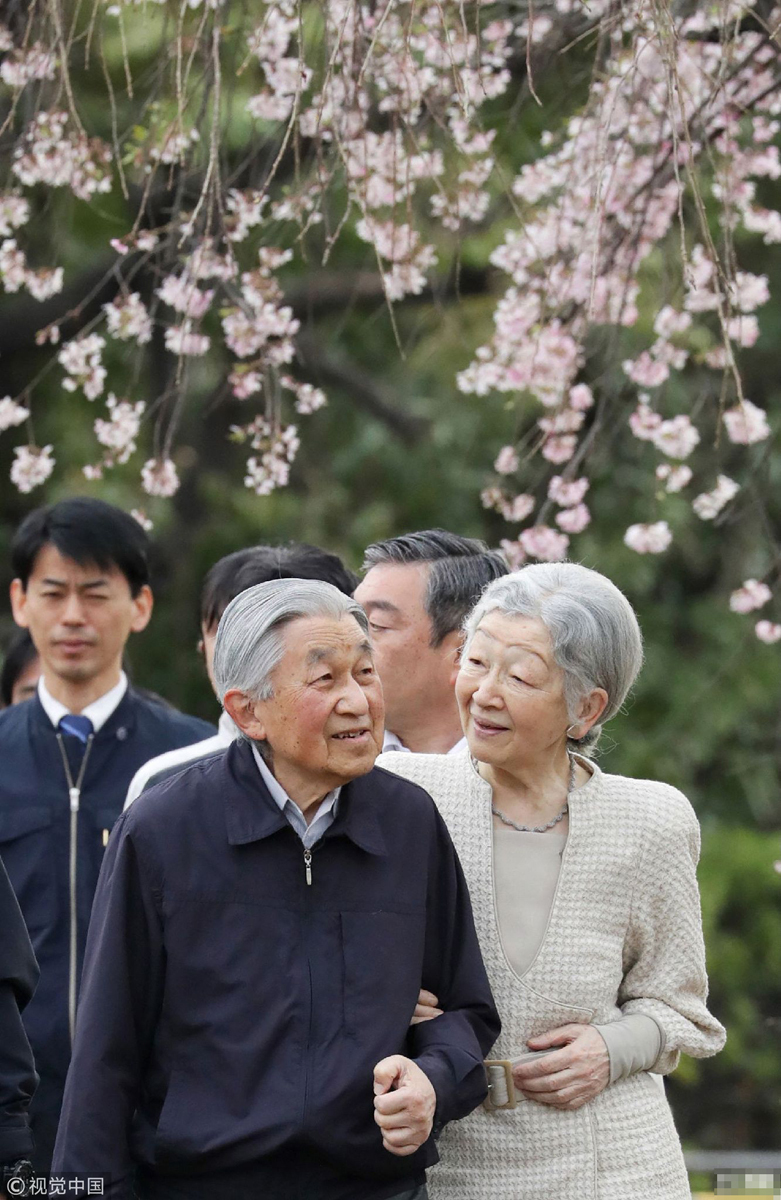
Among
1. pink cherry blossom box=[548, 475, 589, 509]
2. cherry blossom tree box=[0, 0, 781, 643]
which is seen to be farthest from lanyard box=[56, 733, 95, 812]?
pink cherry blossom box=[548, 475, 589, 509]

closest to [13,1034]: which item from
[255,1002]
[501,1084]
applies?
[255,1002]

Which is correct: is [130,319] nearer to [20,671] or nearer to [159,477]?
[159,477]

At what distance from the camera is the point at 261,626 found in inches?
96.7

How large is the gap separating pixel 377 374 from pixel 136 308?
555 centimetres

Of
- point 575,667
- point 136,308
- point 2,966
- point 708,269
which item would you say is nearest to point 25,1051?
point 2,966

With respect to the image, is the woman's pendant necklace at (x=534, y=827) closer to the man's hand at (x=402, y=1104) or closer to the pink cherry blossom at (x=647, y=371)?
the man's hand at (x=402, y=1104)

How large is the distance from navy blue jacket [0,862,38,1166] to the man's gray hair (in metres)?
0.43

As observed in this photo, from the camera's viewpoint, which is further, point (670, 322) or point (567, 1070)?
point (670, 322)

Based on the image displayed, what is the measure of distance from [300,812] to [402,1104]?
17.0 inches

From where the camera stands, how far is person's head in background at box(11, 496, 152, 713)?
3785 mm

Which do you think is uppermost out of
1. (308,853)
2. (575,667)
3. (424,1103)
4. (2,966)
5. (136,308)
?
(136,308)

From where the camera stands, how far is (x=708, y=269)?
4.40m

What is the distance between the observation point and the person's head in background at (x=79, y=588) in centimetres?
379

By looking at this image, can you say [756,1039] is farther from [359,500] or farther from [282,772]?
[282,772]
